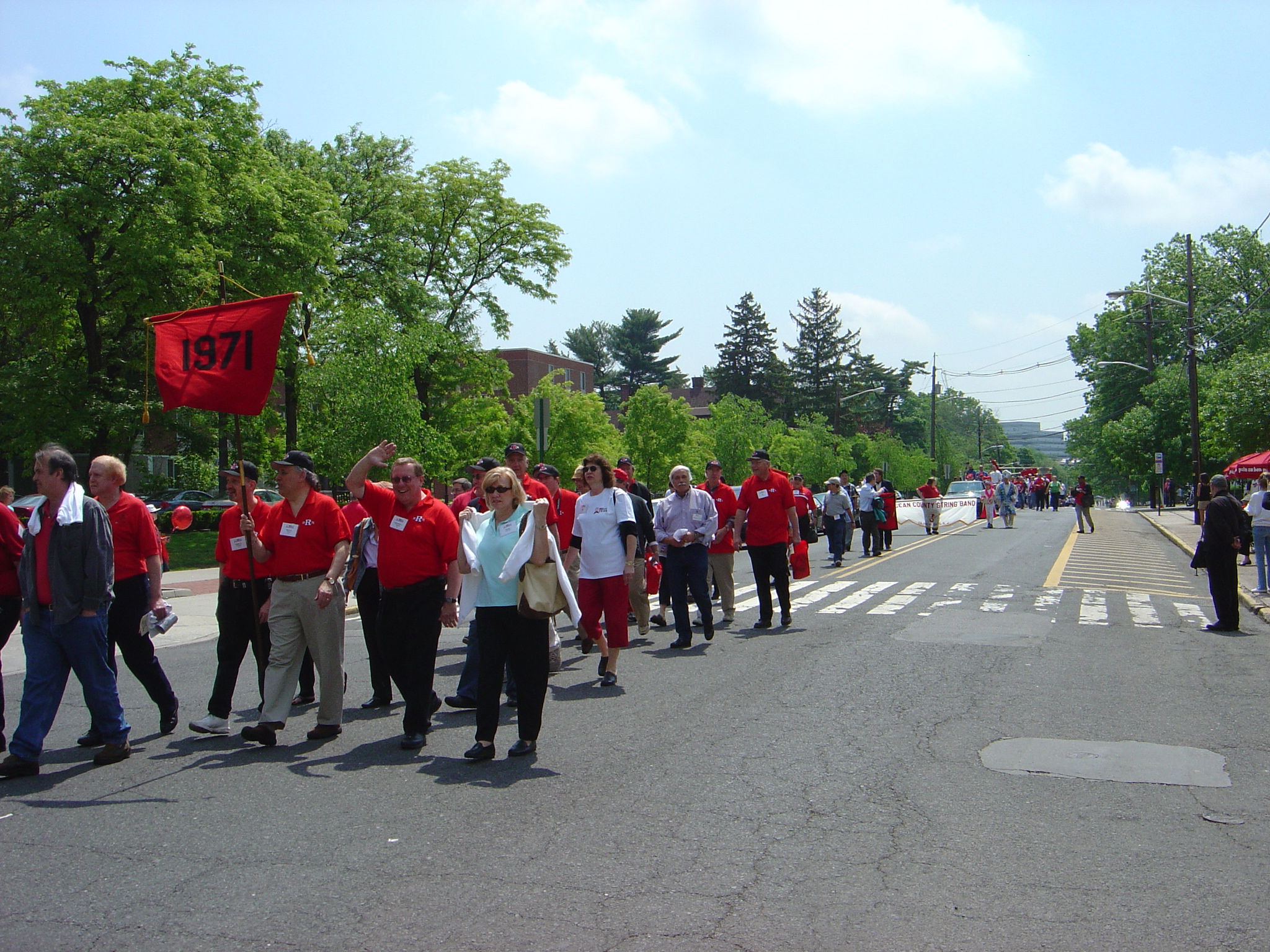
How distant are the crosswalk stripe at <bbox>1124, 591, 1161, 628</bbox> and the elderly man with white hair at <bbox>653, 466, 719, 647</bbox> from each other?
521 cm

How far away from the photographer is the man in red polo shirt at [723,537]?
39.9ft

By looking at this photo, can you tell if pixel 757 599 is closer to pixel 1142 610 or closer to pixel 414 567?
pixel 1142 610

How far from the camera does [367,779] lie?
5.89m

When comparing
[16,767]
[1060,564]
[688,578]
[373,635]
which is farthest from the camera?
[1060,564]

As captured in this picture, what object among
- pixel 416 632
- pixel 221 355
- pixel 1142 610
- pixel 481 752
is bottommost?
pixel 1142 610

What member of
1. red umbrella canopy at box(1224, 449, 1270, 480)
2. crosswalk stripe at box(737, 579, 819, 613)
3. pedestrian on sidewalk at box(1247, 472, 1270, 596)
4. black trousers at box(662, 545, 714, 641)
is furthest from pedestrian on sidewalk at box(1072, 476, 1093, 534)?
black trousers at box(662, 545, 714, 641)

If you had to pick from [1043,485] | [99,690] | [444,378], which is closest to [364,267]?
[444,378]

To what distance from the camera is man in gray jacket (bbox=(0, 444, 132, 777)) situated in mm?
6016

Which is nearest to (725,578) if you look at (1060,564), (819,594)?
(819,594)

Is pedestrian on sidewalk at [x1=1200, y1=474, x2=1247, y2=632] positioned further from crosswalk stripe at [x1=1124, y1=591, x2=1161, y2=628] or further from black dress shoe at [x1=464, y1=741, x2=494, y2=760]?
black dress shoe at [x1=464, y1=741, x2=494, y2=760]

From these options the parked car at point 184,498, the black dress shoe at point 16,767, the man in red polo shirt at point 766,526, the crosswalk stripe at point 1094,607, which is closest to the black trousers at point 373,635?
the black dress shoe at point 16,767

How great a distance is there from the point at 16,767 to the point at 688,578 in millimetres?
6630

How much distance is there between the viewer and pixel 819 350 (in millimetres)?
98125

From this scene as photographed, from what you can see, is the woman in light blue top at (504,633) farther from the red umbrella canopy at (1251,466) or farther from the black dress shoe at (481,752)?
the red umbrella canopy at (1251,466)
